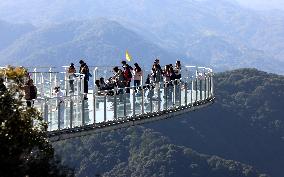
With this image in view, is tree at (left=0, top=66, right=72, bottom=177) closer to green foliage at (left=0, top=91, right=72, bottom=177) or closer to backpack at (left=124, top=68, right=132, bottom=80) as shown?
green foliage at (left=0, top=91, right=72, bottom=177)

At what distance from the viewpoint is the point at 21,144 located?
15828 mm

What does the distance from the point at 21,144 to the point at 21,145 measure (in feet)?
0.09

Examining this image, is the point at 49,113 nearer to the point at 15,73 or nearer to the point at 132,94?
the point at 132,94

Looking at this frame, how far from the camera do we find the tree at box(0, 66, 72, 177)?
1527 cm

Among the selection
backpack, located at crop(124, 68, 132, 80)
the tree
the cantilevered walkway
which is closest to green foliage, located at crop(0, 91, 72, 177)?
the tree

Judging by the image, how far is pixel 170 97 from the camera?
3222cm

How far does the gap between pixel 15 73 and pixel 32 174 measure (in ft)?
8.54

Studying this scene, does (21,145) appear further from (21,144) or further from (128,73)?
(128,73)

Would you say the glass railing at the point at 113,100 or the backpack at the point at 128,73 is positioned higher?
the backpack at the point at 128,73

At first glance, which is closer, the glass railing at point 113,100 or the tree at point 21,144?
the tree at point 21,144

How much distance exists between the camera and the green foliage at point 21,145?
15266mm

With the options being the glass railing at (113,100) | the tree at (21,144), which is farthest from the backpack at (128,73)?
the tree at (21,144)

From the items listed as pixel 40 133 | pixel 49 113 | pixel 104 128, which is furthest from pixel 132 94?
pixel 40 133

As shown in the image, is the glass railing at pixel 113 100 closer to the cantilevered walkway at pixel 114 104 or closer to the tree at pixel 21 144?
the cantilevered walkway at pixel 114 104
